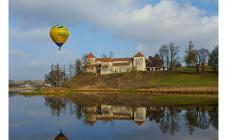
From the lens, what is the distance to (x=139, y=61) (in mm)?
68312

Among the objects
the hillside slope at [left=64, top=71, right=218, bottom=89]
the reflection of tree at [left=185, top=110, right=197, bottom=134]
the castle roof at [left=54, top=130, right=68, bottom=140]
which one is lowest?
the castle roof at [left=54, top=130, right=68, bottom=140]

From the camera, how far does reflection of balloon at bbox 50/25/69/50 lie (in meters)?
24.1

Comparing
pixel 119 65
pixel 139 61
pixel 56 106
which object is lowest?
pixel 56 106

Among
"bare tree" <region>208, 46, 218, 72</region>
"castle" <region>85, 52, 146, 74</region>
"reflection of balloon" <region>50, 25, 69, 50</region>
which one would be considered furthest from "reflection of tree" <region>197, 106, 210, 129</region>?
"castle" <region>85, 52, 146, 74</region>

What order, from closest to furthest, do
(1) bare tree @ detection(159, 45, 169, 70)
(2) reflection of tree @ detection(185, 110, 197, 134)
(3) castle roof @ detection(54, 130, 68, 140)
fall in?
(3) castle roof @ detection(54, 130, 68, 140) → (2) reflection of tree @ detection(185, 110, 197, 134) → (1) bare tree @ detection(159, 45, 169, 70)

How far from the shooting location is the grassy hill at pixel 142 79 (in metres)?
45.7

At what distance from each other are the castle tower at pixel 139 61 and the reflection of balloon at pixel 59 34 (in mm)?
42494

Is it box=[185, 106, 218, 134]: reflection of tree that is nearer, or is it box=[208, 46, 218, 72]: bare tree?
box=[185, 106, 218, 134]: reflection of tree

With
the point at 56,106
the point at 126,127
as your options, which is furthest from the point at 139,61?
the point at 126,127

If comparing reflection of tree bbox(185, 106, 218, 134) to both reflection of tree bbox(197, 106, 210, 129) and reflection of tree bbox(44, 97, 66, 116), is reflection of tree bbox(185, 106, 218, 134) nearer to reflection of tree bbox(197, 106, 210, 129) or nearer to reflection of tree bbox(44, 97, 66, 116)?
reflection of tree bbox(197, 106, 210, 129)

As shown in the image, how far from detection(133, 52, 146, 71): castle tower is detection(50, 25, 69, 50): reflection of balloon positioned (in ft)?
139

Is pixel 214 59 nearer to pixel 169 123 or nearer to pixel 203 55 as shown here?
pixel 203 55

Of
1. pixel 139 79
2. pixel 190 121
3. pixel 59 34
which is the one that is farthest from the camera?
pixel 139 79

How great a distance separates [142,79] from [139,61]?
14674 mm
